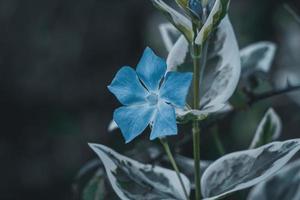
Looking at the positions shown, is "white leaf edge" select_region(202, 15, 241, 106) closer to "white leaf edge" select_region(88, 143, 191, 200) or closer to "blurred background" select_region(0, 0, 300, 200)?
"white leaf edge" select_region(88, 143, 191, 200)

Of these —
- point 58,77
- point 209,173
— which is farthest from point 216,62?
point 58,77

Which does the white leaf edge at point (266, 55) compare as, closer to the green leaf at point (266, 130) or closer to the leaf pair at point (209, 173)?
the green leaf at point (266, 130)

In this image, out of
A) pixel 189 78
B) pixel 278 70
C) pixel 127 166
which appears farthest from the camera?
pixel 278 70

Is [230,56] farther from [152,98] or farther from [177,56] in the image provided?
[152,98]

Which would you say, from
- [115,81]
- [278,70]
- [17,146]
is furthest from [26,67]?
[115,81]

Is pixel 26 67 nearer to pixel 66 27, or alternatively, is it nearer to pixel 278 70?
pixel 66 27

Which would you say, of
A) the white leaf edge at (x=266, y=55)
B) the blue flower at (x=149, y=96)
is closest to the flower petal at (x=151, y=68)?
the blue flower at (x=149, y=96)
